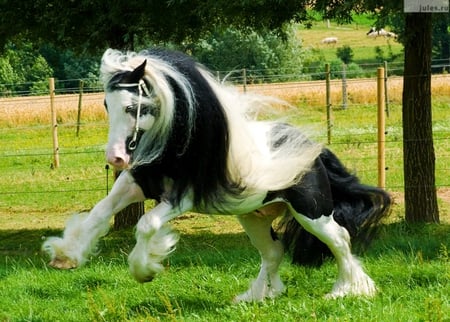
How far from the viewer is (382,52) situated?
167 ft

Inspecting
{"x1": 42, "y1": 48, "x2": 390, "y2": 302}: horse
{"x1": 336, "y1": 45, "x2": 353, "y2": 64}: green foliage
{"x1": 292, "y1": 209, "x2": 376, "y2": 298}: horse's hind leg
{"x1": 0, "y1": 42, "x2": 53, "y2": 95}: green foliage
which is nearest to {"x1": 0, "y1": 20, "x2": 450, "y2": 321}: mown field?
{"x1": 292, "y1": 209, "x2": 376, "y2": 298}: horse's hind leg

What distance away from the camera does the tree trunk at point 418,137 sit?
9.28 meters

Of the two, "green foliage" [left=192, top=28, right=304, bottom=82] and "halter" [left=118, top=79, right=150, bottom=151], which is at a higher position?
"green foliage" [left=192, top=28, right=304, bottom=82]

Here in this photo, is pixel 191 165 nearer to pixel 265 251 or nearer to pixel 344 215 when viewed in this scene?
pixel 265 251

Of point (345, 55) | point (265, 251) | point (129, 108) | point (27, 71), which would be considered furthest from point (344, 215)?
point (345, 55)

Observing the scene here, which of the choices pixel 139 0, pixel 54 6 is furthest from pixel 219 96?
pixel 54 6

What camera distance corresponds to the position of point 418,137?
9336 mm

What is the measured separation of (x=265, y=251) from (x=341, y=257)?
1.80ft

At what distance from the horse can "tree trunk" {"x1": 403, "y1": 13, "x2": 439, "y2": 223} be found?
12.4 feet

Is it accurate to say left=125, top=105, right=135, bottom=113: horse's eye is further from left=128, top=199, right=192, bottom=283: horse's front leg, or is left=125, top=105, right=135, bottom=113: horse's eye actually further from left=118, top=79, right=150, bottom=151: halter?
left=128, top=199, right=192, bottom=283: horse's front leg

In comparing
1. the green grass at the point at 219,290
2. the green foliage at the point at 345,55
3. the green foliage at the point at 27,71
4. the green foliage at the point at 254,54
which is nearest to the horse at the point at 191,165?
the green grass at the point at 219,290

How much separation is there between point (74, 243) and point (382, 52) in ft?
156

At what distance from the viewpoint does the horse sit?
190 inches

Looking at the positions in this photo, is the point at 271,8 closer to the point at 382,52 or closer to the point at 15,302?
the point at 15,302
